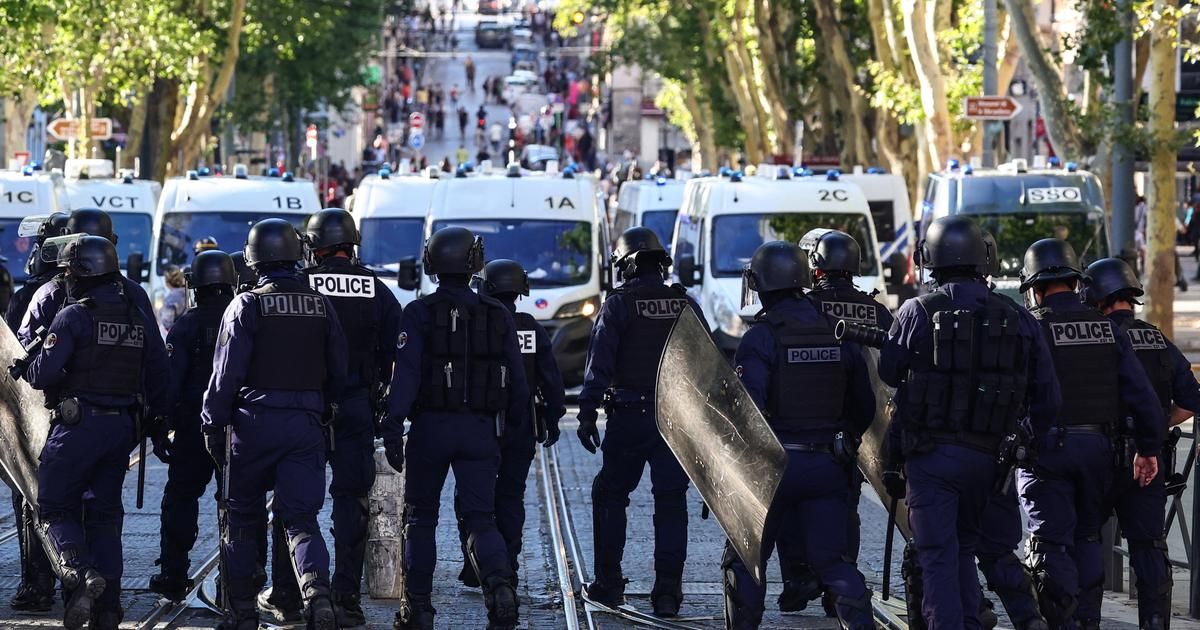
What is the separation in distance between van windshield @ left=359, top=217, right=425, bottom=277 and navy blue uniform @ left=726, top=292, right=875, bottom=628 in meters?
13.6

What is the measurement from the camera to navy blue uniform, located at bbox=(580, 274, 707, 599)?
10070 mm

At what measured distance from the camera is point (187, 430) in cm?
994

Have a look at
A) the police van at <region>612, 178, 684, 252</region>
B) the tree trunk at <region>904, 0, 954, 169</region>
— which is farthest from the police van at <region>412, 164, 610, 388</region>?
the tree trunk at <region>904, 0, 954, 169</region>

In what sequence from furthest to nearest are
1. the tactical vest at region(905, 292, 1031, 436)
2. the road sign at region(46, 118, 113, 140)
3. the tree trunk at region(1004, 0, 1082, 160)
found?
Answer: 1. the road sign at region(46, 118, 113, 140)
2. the tree trunk at region(1004, 0, 1082, 160)
3. the tactical vest at region(905, 292, 1031, 436)

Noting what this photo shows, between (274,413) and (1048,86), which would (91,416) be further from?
(1048,86)

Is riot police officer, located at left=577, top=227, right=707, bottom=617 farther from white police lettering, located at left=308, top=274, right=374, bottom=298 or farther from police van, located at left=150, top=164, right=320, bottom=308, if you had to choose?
police van, located at left=150, top=164, right=320, bottom=308

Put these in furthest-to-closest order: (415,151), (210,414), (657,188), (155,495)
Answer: (415,151) → (657,188) → (155,495) → (210,414)

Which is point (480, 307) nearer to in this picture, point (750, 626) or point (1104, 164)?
point (750, 626)

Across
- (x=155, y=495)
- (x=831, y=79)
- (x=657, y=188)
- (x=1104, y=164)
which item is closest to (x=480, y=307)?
(x=155, y=495)

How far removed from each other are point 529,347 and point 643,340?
1.74 feet

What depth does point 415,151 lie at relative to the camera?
80.5 metres

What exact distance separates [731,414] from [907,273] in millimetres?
15730

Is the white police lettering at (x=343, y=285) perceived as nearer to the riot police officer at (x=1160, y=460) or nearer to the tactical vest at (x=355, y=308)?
the tactical vest at (x=355, y=308)

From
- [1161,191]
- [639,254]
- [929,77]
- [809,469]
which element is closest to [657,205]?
[929,77]
